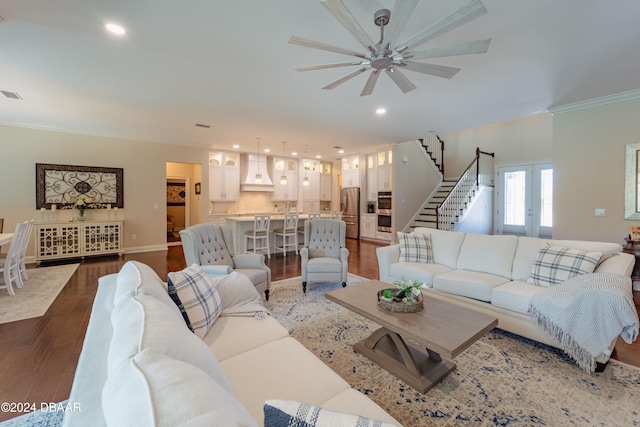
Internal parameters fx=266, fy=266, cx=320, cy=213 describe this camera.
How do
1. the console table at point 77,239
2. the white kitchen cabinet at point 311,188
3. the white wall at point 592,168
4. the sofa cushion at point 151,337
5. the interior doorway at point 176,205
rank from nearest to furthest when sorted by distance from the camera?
1. the sofa cushion at point 151,337
2. the white wall at point 592,168
3. the console table at point 77,239
4. the white kitchen cabinet at point 311,188
5. the interior doorway at point 176,205

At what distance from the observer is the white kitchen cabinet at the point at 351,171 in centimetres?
888

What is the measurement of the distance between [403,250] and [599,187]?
3.45 metres

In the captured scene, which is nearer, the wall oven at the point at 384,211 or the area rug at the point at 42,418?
the area rug at the point at 42,418

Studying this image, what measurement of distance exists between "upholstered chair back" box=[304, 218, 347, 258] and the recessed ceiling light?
3.03m

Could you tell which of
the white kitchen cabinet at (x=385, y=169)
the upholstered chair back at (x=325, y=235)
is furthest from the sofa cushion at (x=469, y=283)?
the white kitchen cabinet at (x=385, y=169)

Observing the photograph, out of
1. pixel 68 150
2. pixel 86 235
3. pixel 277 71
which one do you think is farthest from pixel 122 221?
pixel 277 71

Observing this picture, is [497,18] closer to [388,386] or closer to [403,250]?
[403,250]

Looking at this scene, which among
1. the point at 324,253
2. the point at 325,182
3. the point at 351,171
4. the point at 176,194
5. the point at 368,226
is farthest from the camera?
the point at 325,182

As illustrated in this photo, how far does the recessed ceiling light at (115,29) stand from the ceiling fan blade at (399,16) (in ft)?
7.85

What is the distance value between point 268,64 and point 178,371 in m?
3.22

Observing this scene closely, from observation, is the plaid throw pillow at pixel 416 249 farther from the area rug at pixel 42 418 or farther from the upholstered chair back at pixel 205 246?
the area rug at pixel 42 418

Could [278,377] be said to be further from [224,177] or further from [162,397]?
[224,177]

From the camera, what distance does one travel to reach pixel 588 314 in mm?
2016

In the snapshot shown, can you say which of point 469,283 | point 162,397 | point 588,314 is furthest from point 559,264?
point 162,397
